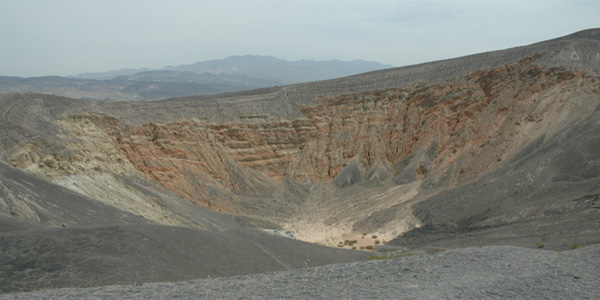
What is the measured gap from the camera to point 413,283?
10.2 meters

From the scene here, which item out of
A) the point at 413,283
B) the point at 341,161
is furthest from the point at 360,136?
the point at 413,283

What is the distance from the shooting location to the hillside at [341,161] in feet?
63.0

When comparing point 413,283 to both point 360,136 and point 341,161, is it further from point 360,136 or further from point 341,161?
point 360,136

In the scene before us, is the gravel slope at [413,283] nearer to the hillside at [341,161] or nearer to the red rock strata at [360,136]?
the hillside at [341,161]

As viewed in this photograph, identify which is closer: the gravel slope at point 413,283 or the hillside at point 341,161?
the gravel slope at point 413,283

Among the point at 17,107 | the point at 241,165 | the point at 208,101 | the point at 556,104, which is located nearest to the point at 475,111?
the point at 556,104

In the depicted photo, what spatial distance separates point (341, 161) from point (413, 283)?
98.9 feet

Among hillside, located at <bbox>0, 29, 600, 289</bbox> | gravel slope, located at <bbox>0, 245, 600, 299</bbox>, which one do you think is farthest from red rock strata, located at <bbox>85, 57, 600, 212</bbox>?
gravel slope, located at <bbox>0, 245, 600, 299</bbox>

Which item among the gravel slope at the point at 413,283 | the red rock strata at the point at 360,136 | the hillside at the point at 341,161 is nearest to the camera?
the gravel slope at the point at 413,283

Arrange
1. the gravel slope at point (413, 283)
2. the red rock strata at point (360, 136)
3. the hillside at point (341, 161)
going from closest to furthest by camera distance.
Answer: the gravel slope at point (413, 283), the hillside at point (341, 161), the red rock strata at point (360, 136)

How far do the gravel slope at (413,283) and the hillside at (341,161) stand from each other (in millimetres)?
2415

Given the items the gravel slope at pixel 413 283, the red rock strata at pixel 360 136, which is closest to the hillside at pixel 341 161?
the red rock strata at pixel 360 136

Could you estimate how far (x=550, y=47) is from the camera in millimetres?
35094

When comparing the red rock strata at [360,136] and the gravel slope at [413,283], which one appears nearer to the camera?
the gravel slope at [413,283]
